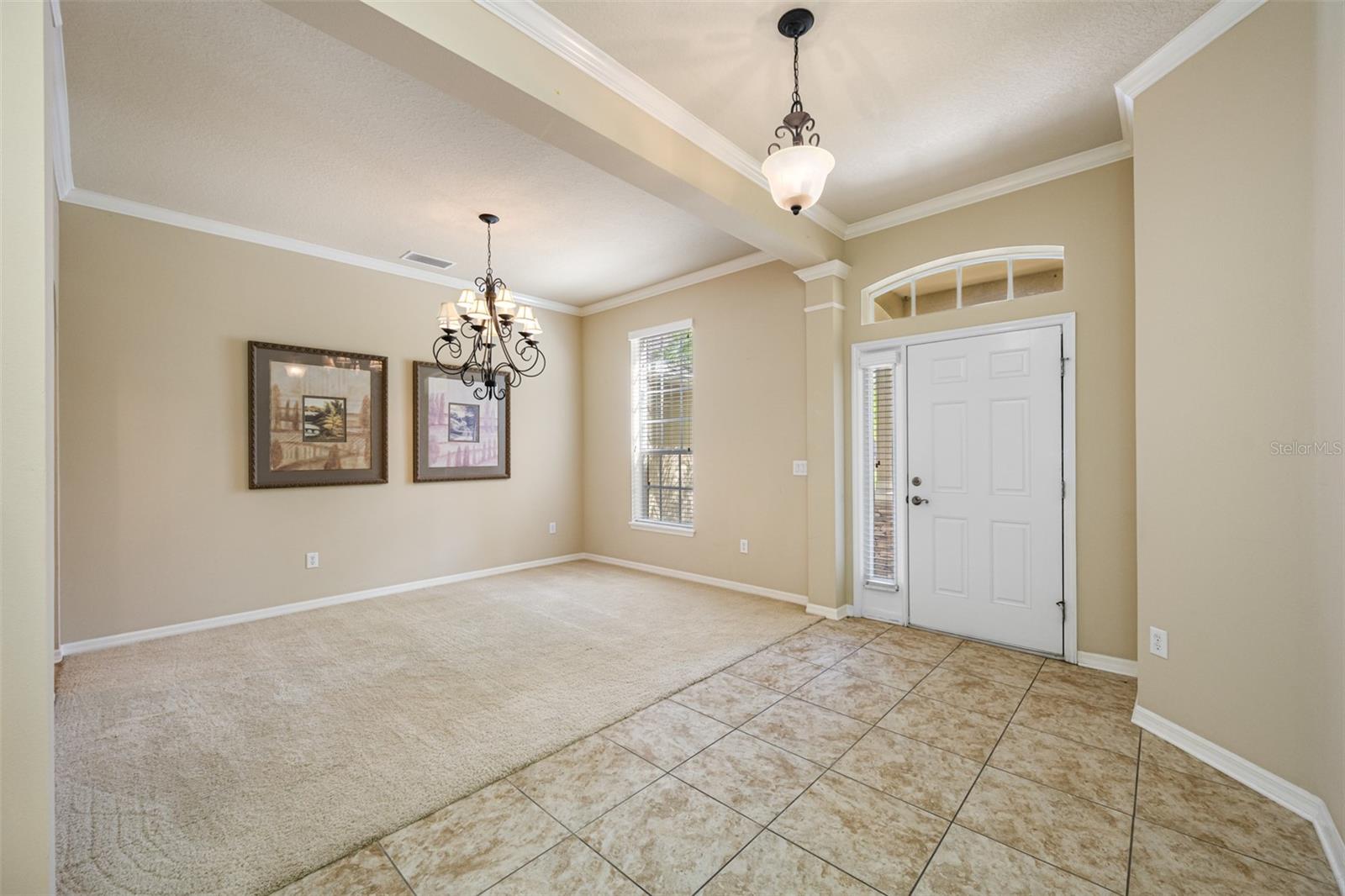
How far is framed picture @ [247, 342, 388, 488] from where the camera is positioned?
424 cm

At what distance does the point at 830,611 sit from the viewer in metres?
4.17

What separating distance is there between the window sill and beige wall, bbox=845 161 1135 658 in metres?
3.11

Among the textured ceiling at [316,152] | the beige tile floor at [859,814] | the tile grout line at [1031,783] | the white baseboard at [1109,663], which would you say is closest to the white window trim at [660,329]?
the textured ceiling at [316,152]

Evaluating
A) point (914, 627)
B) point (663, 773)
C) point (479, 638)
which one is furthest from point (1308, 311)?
point (479, 638)

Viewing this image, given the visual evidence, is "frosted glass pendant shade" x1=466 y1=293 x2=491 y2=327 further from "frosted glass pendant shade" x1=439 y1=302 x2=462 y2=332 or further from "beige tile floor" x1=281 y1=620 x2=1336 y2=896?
"beige tile floor" x1=281 y1=620 x2=1336 y2=896

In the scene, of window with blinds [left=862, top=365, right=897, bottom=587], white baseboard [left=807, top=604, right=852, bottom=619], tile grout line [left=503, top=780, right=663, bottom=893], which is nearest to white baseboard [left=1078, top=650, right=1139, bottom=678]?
window with blinds [left=862, top=365, right=897, bottom=587]

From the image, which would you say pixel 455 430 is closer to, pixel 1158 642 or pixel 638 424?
pixel 638 424

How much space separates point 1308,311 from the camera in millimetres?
1999

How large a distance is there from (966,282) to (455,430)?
4.47 meters

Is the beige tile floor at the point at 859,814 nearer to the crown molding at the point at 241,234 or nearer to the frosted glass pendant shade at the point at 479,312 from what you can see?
the frosted glass pendant shade at the point at 479,312

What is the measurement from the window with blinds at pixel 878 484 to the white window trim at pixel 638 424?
181 cm

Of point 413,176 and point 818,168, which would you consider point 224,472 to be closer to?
point 413,176

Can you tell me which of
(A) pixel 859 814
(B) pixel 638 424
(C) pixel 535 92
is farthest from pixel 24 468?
(B) pixel 638 424

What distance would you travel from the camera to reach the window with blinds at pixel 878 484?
407 cm
